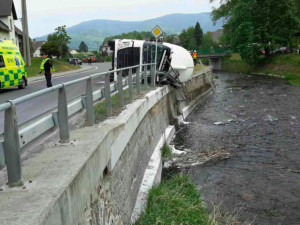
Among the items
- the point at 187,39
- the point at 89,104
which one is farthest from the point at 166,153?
the point at 187,39

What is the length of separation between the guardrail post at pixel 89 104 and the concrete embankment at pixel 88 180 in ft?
0.50

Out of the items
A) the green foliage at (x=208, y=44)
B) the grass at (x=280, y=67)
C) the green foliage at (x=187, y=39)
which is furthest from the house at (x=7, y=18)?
Answer: the green foliage at (x=187, y=39)

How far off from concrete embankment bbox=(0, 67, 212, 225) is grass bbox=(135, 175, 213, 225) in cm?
28

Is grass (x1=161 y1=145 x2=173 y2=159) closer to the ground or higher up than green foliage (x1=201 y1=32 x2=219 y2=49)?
closer to the ground

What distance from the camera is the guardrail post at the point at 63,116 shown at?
430 cm

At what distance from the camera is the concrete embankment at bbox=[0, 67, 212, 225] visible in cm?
286

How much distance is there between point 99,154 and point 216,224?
9.17ft

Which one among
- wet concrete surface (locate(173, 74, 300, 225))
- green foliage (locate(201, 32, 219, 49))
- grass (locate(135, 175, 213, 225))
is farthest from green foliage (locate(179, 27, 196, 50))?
grass (locate(135, 175, 213, 225))

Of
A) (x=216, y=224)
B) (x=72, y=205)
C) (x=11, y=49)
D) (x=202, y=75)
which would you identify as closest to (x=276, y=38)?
(x=202, y=75)

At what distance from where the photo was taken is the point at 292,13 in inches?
1677

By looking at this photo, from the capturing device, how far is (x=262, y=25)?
1751 inches

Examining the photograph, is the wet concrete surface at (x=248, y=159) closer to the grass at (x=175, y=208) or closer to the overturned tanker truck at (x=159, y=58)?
the grass at (x=175, y=208)

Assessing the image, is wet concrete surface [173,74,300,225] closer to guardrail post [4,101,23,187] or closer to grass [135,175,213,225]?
grass [135,175,213,225]

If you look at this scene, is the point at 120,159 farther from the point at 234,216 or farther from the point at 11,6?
the point at 11,6
